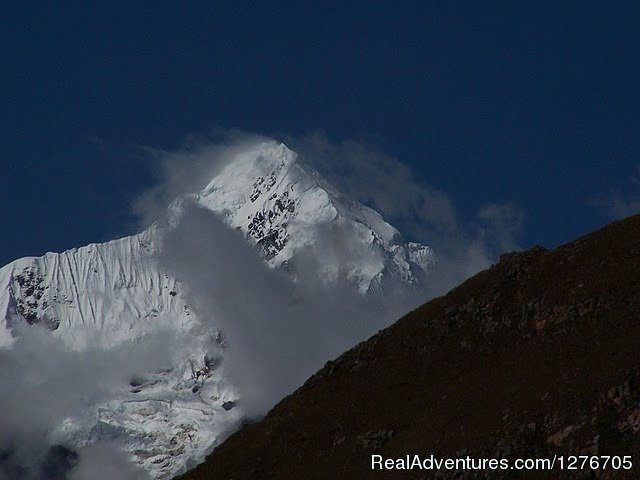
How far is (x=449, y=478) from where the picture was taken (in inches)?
3327

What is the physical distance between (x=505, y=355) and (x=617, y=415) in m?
21.4

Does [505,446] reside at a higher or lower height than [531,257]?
lower

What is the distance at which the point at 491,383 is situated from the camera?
9712cm

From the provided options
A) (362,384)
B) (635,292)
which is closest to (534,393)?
(635,292)

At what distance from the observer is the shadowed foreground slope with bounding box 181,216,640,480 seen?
82938 mm

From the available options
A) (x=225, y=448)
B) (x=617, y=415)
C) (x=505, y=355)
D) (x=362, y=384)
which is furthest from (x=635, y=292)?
(x=225, y=448)

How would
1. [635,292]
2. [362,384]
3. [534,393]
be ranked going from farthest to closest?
[362,384] → [635,292] → [534,393]

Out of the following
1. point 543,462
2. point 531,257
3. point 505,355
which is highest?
point 531,257

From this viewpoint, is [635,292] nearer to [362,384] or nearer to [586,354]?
[586,354]

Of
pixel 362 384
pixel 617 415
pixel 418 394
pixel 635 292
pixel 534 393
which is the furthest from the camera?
pixel 362 384

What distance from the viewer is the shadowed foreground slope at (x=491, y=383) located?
82.9 metres

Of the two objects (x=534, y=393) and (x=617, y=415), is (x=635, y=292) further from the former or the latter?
(x=617, y=415)

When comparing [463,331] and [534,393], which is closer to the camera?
[534,393]

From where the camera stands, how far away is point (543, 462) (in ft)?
263
